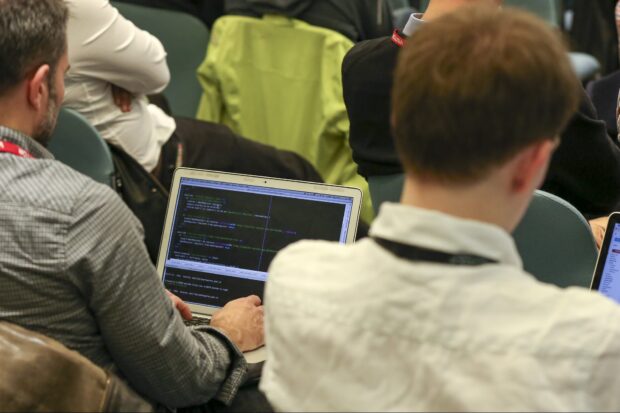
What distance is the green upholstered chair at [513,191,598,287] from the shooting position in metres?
1.76

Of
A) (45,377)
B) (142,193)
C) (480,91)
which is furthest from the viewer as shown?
(142,193)

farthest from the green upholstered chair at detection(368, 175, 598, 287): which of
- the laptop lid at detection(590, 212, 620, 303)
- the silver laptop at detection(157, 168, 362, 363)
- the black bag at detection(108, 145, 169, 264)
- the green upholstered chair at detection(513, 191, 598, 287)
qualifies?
the black bag at detection(108, 145, 169, 264)

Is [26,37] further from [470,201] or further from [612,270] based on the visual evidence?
[612,270]

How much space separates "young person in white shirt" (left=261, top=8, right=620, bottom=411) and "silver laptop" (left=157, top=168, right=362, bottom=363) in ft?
2.55

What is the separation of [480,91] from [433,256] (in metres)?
0.18

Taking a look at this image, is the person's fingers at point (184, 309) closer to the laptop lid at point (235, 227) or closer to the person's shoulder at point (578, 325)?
the laptop lid at point (235, 227)

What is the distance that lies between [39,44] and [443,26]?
2.40ft

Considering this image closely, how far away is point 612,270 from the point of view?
5.33ft

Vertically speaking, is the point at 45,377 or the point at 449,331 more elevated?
the point at 449,331

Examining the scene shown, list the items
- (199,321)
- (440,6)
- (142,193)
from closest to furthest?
(199,321) → (440,6) → (142,193)

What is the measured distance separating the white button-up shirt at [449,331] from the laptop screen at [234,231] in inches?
30.0

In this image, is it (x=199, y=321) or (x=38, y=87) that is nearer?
(x=38, y=87)

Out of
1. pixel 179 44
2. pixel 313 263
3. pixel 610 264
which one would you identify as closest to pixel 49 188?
pixel 313 263

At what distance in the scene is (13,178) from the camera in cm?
136
